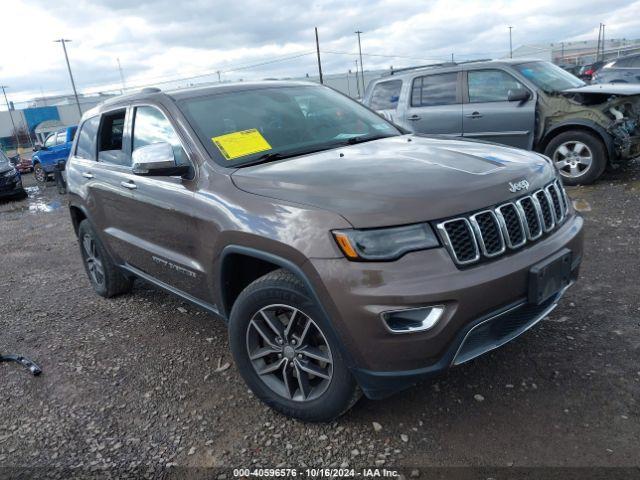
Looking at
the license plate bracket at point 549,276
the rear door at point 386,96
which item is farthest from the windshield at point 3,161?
the license plate bracket at point 549,276

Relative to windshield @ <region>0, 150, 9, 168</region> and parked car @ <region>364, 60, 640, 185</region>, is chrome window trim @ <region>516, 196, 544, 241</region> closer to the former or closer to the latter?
parked car @ <region>364, 60, 640, 185</region>

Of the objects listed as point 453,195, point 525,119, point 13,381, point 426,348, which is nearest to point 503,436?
point 426,348

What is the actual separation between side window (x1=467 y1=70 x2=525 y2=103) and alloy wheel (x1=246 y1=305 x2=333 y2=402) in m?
6.18

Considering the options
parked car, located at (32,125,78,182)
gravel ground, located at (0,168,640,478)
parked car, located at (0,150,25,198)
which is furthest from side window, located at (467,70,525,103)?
parked car, located at (32,125,78,182)

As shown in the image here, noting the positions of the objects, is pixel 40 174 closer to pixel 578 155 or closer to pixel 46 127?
pixel 578 155

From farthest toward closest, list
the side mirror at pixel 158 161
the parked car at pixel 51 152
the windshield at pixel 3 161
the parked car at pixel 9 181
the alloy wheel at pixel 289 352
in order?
the parked car at pixel 51 152, the windshield at pixel 3 161, the parked car at pixel 9 181, the side mirror at pixel 158 161, the alloy wheel at pixel 289 352

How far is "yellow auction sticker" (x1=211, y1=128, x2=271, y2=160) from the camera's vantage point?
3.05 meters

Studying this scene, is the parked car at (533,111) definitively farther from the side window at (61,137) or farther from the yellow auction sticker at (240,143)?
the side window at (61,137)

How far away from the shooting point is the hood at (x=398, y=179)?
2.30 m

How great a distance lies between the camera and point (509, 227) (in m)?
2.47

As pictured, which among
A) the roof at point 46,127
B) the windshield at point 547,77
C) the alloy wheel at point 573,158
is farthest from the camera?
the roof at point 46,127

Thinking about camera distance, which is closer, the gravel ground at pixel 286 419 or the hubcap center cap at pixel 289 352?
the gravel ground at pixel 286 419

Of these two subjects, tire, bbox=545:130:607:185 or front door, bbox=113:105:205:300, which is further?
tire, bbox=545:130:607:185

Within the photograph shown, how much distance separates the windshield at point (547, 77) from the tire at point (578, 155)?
2.34ft
